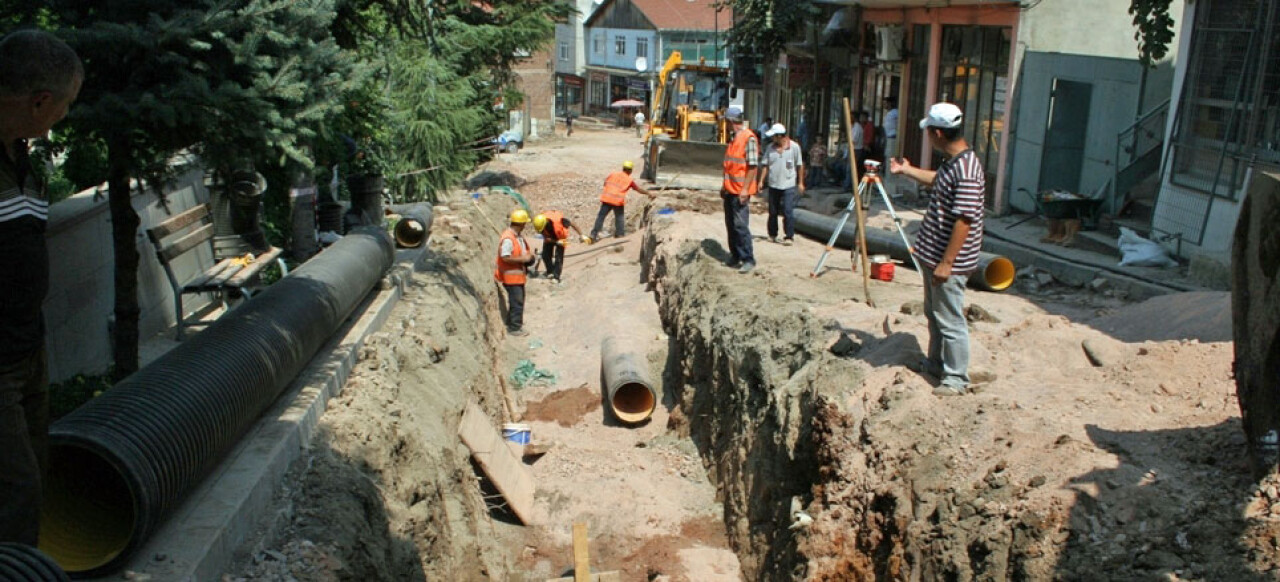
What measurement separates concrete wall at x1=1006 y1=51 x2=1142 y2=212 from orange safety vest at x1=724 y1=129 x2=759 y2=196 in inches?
229

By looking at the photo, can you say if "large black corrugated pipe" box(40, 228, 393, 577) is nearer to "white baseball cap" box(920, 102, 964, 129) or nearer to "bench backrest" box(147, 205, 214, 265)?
"bench backrest" box(147, 205, 214, 265)

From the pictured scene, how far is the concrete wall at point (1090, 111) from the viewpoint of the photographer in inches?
561

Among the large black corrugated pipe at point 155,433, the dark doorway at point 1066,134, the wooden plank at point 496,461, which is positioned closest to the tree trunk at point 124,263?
the large black corrugated pipe at point 155,433

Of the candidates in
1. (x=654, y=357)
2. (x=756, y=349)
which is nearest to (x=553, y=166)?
(x=654, y=357)

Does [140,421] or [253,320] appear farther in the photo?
[253,320]

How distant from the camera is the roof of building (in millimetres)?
56000

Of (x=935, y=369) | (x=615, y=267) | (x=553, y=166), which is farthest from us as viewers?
(x=553, y=166)

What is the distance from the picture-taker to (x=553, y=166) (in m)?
31.0

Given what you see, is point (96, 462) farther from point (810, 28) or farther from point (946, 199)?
point (810, 28)

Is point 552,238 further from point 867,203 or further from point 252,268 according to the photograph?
point 252,268

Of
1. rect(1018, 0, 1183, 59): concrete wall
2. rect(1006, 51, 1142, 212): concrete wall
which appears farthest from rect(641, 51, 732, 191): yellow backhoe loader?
rect(1018, 0, 1183, 59): concrete wall

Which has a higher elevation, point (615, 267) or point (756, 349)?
point (756, 349)

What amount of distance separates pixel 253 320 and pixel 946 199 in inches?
171

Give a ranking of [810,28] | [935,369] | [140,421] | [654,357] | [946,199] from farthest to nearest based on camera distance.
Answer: [810,28] < [654,357] < [935,369] < [946,199] < [140,421]
